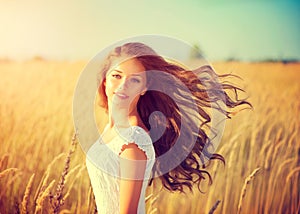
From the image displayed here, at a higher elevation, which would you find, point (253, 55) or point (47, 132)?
point (253, 55)

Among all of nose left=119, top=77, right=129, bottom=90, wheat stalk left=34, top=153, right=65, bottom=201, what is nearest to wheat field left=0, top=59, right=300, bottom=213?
wheat stalk left=34, top=153, right=65, bottom=201

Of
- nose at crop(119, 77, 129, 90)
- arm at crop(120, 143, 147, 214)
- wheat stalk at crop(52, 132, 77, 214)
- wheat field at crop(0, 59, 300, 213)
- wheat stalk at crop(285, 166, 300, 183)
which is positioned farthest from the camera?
wheat stalk at crop(285, 166, 300, 183)

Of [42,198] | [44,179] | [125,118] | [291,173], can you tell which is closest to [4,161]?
[44,179]

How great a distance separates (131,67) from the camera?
2061 mm

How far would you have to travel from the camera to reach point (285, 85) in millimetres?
2684

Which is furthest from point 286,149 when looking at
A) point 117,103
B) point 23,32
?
point 23,32

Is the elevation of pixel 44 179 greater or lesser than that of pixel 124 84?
lesser

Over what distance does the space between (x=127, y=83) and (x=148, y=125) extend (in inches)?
8.0

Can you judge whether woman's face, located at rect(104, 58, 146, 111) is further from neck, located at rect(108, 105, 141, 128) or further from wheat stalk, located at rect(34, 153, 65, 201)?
wheat stalk, located at rect(34, 153, 65, 201)

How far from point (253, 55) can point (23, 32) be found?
119 cm

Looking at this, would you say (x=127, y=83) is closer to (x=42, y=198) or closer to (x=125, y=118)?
(x=125, y=118)

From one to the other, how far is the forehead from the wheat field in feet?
1.62

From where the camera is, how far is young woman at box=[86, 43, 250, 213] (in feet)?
6.22

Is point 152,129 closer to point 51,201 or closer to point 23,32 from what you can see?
point 51,201
